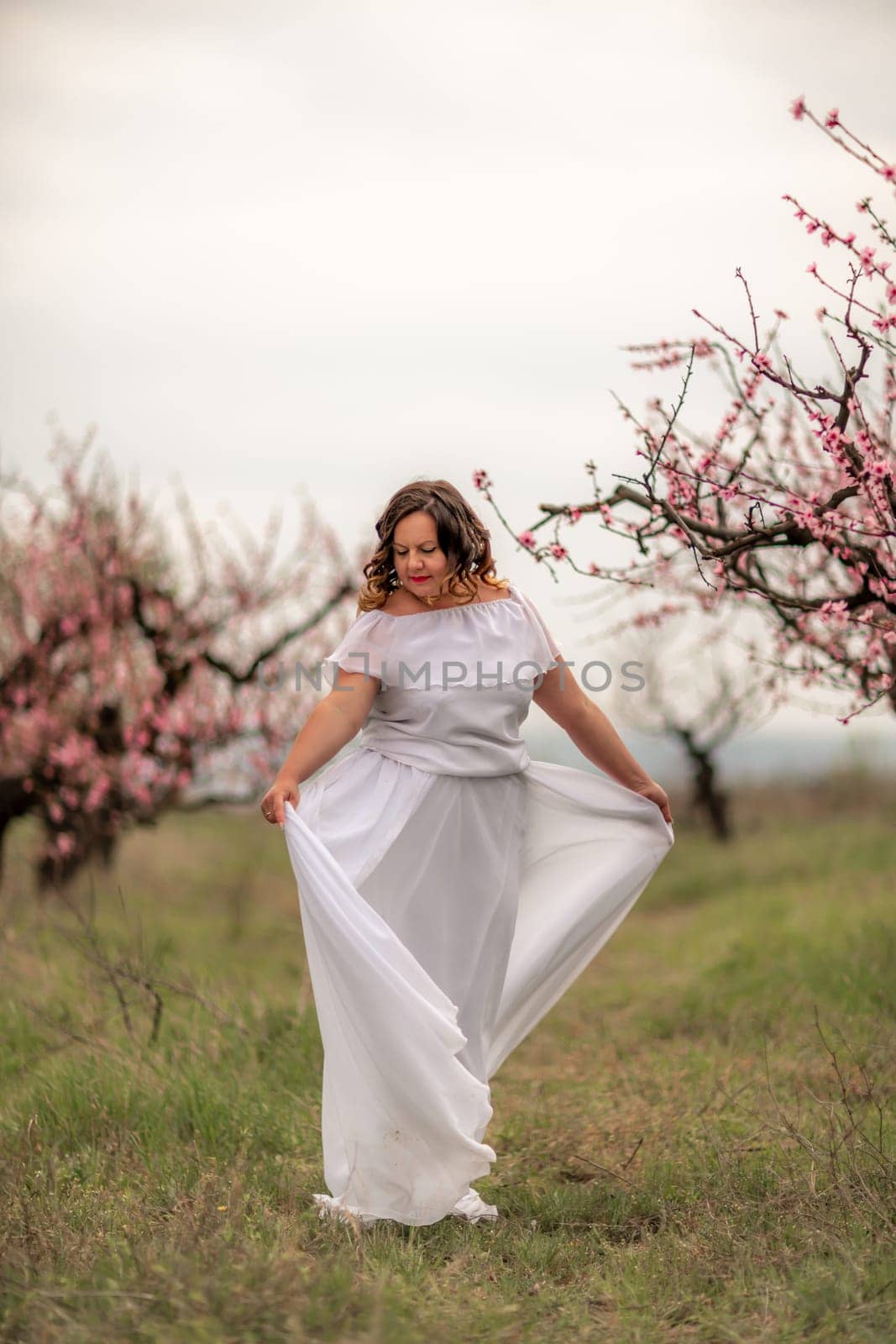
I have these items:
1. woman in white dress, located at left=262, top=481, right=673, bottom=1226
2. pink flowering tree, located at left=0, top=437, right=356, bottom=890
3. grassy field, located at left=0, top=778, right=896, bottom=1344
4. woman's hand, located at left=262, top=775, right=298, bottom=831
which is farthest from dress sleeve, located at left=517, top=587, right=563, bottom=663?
pink flowering tree, located at left=0, top=437, right=356, bottom=890

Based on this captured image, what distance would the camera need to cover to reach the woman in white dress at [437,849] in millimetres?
3320

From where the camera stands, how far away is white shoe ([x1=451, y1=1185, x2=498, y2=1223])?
3.55 metres

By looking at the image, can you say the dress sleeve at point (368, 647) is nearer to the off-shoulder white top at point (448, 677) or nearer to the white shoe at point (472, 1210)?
the off-shoulder white top at point (448, 677)

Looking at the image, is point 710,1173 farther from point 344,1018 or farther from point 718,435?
point 718,435

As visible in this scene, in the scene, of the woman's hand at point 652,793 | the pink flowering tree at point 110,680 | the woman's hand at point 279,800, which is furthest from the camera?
the pink flowering tree at point 110,680

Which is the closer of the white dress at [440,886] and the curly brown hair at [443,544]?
the white dress at [440,886]

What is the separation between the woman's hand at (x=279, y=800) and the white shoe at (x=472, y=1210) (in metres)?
1.19

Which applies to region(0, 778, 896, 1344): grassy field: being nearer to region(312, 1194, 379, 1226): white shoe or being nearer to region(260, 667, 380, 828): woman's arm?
region(312, 1194, 379, 1226): white shoe

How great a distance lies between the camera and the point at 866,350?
3434 mm

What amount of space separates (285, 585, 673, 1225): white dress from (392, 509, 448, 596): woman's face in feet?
0.34

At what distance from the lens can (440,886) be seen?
3.58m

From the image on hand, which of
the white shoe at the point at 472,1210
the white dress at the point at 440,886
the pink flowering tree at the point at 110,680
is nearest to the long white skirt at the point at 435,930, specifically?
the white dress at the point at 440,886

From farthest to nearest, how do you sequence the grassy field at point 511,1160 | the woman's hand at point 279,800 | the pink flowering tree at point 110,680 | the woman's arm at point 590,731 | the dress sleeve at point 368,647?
1. the pink flowering tree at point 110,680
2. the woman's arm at point 590,731
3. the dress sleeve at point 368,647
4. the woman's hand at point 279,800
5. the grassy field at point 511,1160

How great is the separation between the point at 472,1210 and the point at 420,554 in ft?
6.14
